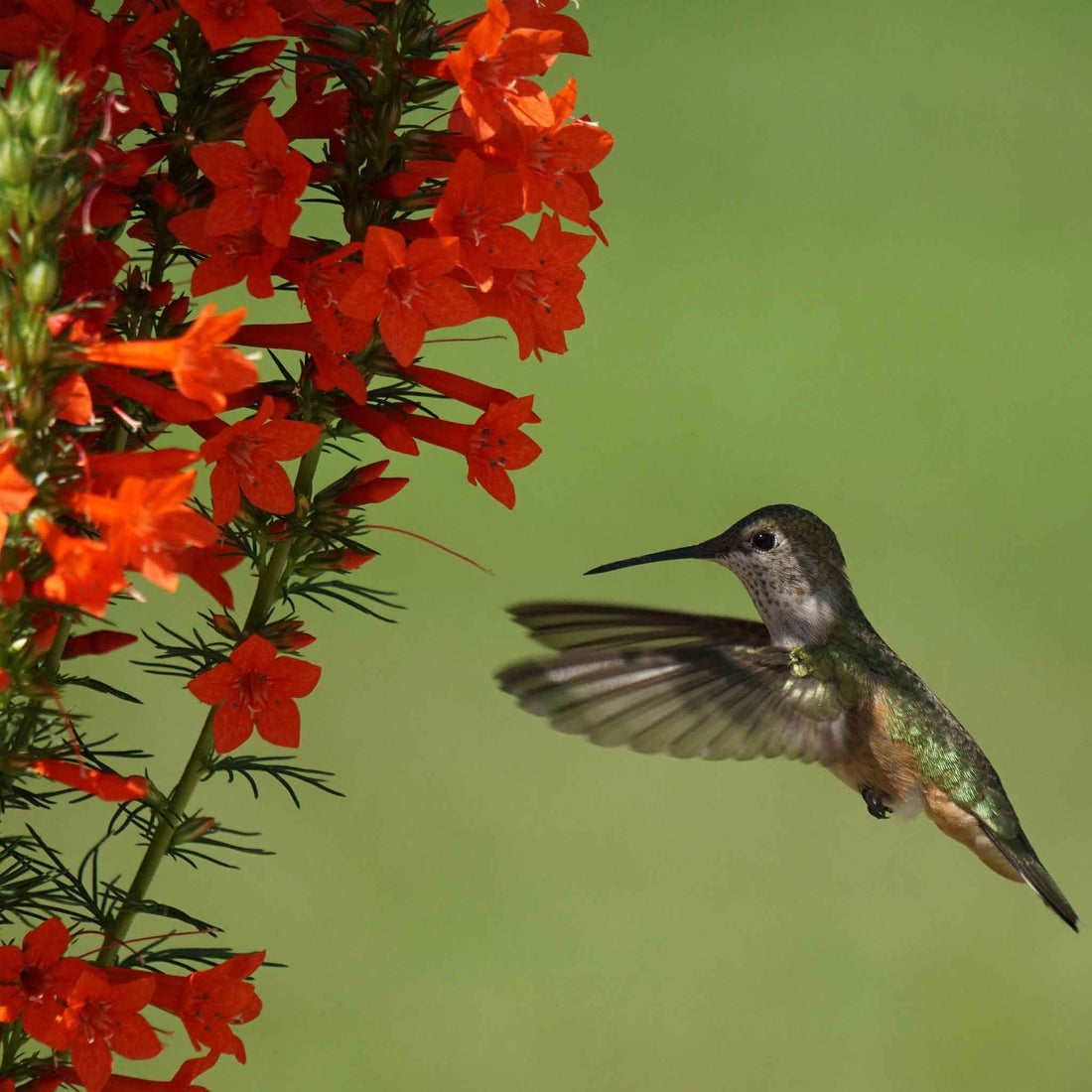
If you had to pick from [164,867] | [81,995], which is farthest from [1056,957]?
[81,995]

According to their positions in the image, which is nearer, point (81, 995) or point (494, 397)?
point (81, 995)

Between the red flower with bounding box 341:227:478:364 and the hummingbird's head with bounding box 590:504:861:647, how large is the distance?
936 mm

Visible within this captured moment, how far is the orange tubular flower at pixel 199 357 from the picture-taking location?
1.15 metres

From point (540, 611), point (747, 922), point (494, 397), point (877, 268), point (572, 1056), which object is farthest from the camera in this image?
point (877, 268)

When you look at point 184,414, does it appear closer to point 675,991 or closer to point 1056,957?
point 675,991

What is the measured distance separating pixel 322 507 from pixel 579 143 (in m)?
0.45

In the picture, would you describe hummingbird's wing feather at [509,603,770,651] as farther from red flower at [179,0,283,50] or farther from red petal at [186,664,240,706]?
red flower at [179,0,283,50]

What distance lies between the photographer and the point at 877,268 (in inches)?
271

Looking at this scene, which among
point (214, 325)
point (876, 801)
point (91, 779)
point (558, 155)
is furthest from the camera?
point (876, 801)

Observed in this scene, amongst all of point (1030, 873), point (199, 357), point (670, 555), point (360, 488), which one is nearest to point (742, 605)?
point (1030, 873)

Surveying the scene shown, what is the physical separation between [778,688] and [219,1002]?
1.05 metres

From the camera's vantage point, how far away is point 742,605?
17.5 ft

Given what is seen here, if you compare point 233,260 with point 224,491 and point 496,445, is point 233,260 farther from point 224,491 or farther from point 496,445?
point 496,445

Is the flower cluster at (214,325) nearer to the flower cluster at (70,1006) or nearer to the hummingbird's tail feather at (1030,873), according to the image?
the flower cluster at (70,1006)
